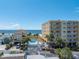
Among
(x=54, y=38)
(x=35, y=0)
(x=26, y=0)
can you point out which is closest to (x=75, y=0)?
(x=35, y=0)

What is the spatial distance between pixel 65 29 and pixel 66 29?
10.8 inches

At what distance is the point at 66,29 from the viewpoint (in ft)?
115

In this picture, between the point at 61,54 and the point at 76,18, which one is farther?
the point at 76,18

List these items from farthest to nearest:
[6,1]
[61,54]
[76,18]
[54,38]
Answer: [76,18], [54,38], [61,54], [6,1]

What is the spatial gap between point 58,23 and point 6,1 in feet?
66.4

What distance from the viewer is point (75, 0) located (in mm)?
18531

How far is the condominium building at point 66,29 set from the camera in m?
34.8

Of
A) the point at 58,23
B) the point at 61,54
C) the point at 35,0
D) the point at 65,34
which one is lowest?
the point at 61,54

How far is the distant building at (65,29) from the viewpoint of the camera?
Result: 114ft

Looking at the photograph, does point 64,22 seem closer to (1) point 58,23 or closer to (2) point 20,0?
(1) point 58,23

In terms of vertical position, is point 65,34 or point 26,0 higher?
point 26,0

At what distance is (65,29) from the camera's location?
34969mm

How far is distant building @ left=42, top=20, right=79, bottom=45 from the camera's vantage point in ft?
114

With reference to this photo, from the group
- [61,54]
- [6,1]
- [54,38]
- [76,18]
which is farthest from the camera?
[76,18]
